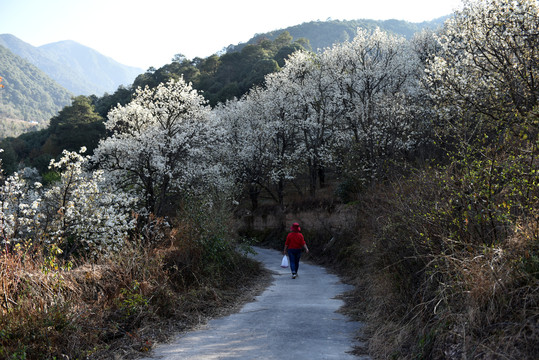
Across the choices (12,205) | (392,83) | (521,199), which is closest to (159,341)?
(521,199)

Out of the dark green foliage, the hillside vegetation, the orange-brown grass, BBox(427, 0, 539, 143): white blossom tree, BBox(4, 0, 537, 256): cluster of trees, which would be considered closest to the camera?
the hillside vegetation

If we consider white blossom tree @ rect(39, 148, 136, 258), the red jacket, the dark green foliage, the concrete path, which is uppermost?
the dark green foliage

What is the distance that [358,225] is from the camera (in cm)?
1723

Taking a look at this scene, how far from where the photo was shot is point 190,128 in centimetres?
2397

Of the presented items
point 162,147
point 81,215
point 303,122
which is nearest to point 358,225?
point 81,215

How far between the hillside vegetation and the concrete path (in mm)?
574

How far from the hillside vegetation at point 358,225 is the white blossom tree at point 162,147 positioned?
→ 13 cm

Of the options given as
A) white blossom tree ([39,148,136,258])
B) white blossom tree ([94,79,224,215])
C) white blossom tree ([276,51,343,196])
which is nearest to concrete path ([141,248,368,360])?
white blossom tree ([39,148,136,258])

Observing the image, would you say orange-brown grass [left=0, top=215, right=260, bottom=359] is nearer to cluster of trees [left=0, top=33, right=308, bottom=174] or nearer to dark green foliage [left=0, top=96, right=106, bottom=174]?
cluster of trees [left=0, top=33, right=308, bottom=174]

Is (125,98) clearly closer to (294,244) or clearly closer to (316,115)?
(316,115)

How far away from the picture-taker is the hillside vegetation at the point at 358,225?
15.6 feet

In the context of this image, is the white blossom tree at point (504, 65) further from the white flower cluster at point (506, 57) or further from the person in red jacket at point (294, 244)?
the person in red jacket at point (294, 244)

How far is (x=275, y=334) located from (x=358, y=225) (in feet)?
36.8

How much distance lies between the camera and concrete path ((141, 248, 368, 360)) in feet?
19.0
